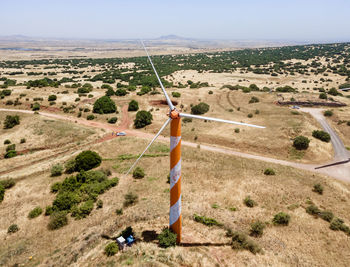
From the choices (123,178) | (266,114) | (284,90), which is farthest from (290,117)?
(123,178)

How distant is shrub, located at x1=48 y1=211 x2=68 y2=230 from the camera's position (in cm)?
2962

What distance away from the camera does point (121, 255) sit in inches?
882

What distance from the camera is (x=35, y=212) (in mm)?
32250

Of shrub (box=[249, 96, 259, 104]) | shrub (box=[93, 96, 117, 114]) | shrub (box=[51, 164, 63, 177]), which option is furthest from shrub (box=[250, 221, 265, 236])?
shrub (box=[249, 96, 259, 104])

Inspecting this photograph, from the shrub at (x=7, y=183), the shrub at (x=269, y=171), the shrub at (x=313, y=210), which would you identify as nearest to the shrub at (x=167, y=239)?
the shrub at (x=313, y=210)

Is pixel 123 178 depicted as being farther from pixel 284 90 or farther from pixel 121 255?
pixel 284 90

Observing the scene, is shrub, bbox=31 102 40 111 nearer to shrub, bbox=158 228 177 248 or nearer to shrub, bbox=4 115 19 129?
shrub, bbox=4 115 19 129

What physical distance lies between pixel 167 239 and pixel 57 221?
18.3 m

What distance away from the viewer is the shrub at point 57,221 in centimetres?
2962

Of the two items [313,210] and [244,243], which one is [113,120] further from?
[313,210]

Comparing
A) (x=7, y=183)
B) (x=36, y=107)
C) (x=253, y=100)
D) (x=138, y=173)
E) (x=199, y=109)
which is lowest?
(x=7, y=183)

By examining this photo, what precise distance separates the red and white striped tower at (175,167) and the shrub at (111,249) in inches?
286

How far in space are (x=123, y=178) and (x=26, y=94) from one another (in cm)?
7699

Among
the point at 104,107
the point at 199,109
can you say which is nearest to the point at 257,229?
the point at 199,109
